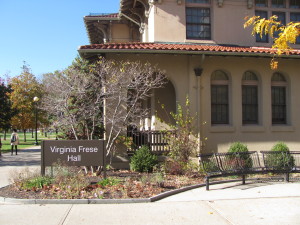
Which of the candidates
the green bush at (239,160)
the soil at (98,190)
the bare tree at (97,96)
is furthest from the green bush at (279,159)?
the bare tree at (97,96)

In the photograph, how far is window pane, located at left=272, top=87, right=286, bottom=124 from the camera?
12.9 metres

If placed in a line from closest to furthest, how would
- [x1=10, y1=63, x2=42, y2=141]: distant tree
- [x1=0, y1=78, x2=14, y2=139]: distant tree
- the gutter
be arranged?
the gutter
[x1=0, y1=78, x2=14, y2=139]: distant tree
[x1=10, y1=63, x2=42, y2=141]: distant tree

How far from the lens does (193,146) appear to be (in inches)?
413

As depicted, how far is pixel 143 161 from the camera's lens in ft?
34.2

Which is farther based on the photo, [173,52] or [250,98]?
[250,98]

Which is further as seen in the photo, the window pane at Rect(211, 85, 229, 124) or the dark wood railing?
the window pane at Rect(211, 85, 229, 124)

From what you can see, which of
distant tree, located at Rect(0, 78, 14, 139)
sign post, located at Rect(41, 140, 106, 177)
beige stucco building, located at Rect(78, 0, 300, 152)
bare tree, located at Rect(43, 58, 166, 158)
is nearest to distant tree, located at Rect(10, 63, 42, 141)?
distant tree, located at Rect(0, 78, 14, 139)

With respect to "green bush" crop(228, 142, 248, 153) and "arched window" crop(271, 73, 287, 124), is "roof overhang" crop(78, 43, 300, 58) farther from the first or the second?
"green bush" crop(228, 142, 248, 153)

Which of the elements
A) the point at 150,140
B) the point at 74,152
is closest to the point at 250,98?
the point at 150,140

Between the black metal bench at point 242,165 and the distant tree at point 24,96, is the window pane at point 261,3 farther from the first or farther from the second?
the distant tree at point 24,96

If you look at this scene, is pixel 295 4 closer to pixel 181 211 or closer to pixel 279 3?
pixel 279 3

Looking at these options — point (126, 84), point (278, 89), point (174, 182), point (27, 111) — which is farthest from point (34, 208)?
point (27, 111)

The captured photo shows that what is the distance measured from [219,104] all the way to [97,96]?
5.00 meters

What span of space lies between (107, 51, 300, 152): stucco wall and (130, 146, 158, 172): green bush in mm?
2269
